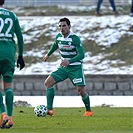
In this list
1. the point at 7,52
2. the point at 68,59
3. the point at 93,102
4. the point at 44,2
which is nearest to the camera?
the point at 7,52

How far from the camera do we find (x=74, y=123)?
40.5 feet

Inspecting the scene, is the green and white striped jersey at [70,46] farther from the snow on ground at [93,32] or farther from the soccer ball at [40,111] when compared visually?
the snow on ground at [93,32]

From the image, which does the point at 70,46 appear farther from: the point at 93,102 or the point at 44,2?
the point at 44,2

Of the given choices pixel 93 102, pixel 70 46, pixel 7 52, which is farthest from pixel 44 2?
pixel 7 52

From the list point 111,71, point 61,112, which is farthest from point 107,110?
point 111,71

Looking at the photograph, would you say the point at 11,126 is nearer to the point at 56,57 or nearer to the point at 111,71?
the point at 111,71

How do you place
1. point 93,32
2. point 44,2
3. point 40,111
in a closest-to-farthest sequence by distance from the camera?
point 40,111 → point 93,32 → point 44,2

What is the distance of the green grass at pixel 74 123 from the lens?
11.0 m

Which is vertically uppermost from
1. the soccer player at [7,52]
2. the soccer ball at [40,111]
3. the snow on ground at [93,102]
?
the soccer player at [7,52]

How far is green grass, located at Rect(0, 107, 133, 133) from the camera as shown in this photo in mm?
10992

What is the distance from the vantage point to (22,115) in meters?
14.6

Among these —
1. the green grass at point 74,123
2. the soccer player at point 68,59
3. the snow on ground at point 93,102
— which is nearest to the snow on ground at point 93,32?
the snow on ground at point 93,102

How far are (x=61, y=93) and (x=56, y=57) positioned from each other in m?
3.84

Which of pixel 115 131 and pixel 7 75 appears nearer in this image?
pixel 115 131
